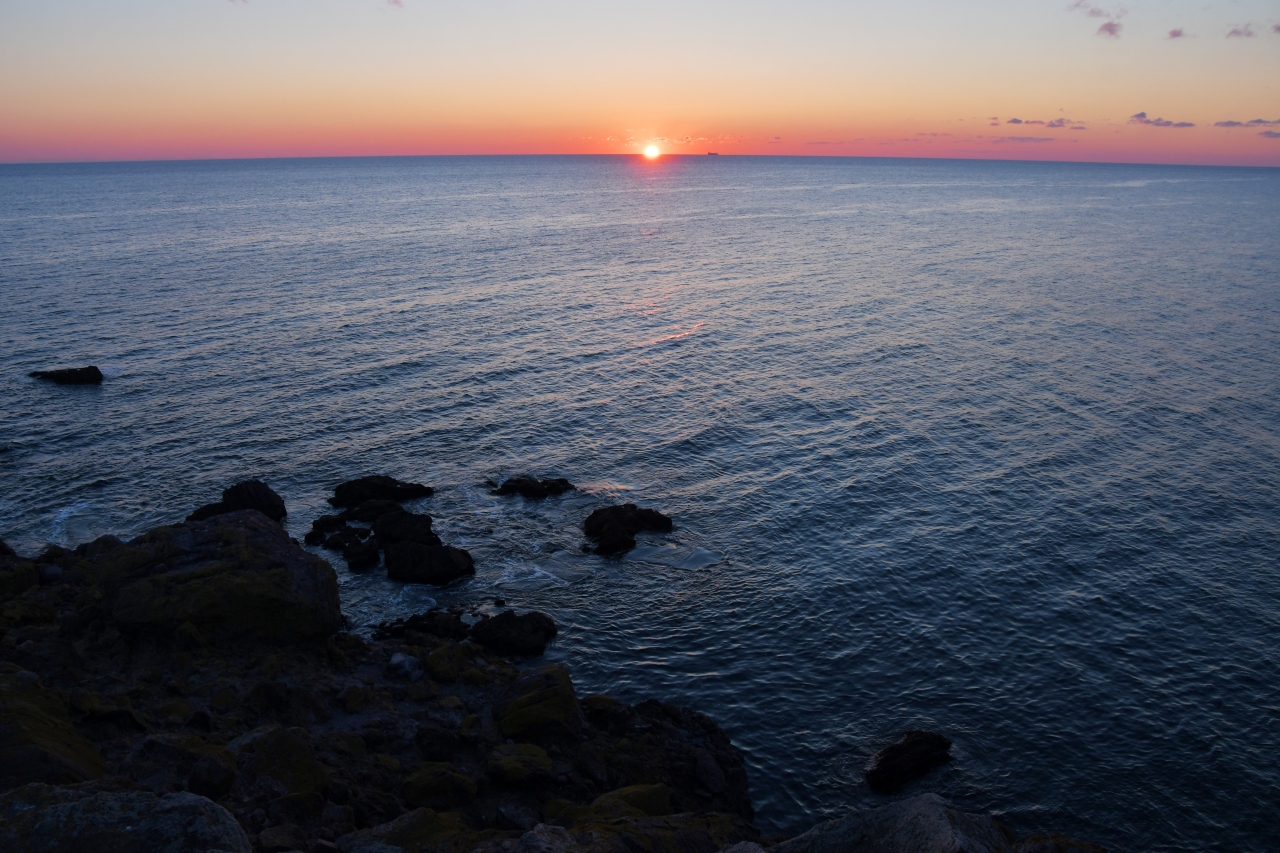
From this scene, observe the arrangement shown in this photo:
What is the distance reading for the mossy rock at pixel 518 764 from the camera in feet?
83.4

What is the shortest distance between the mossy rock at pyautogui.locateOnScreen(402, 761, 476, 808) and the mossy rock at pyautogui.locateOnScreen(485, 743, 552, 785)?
0.98 m

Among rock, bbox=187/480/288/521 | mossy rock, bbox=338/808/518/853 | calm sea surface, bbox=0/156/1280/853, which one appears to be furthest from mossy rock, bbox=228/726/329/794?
rock, bbox=187/480/288/521

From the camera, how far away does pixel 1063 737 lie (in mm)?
30438

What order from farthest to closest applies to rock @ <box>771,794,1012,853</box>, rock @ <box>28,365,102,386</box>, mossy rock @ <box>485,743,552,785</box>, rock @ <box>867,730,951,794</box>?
1. rock @ <box>28,365,102,386</box>
2. rock @ <box>867,730,951,794</box>
3. mossy rock @ <box>485,743,552,785</box>
4. rock @ <box>771,794,1012,853</box>

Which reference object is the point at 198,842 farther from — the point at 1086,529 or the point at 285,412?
the point at 285,412

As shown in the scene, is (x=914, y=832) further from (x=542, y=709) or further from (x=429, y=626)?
(x=429, y=626)

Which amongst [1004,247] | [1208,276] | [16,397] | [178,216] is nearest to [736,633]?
[16,397]

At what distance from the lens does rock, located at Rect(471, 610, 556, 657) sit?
35.4m

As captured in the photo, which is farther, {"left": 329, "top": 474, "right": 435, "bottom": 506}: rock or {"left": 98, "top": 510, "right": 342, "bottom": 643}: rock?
{"left": 329, "top": 474, "right": 435, "bottom": 506}: rock

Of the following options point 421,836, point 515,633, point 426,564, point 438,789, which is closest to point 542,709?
point 438,789

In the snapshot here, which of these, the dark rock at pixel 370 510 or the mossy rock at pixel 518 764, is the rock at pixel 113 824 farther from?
the dark rock at pixel 370 510

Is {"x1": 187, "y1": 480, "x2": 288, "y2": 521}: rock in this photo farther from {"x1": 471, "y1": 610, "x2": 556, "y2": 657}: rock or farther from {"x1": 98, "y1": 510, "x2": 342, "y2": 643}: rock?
{"x1": 471, "y1": 610, "x2": 556, "y2": 657}: rock

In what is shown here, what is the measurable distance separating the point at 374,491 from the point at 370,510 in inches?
94.6

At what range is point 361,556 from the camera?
42094 mm
